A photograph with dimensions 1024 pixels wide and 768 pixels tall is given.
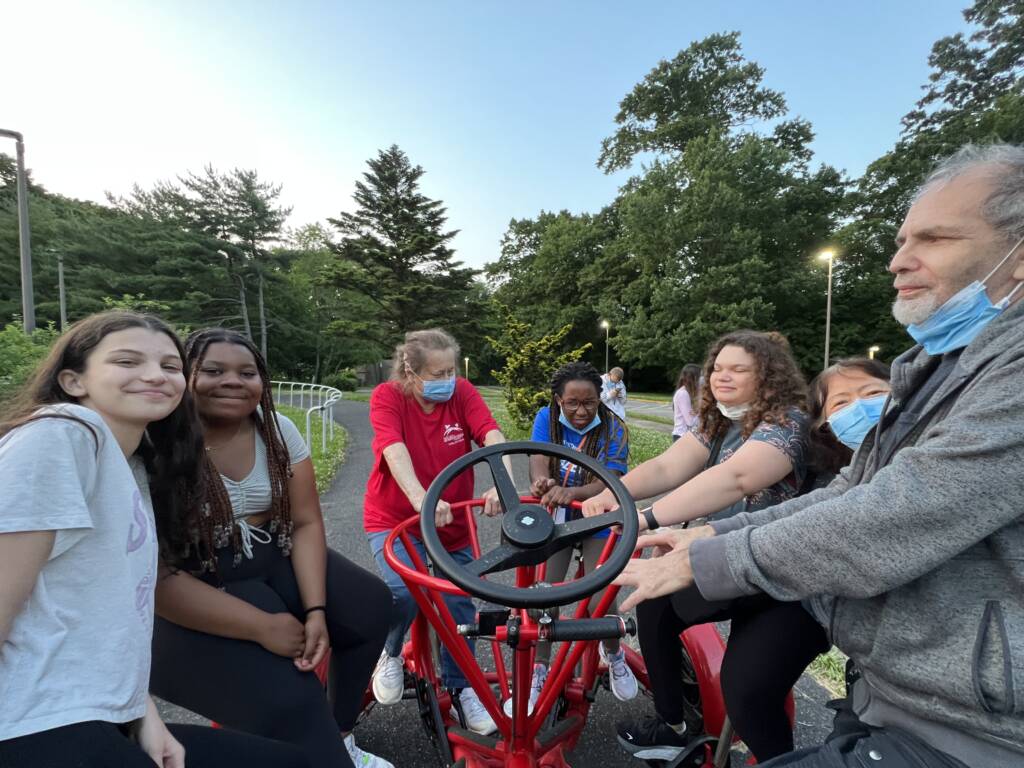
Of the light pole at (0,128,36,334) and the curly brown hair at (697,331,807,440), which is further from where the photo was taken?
the light pole at (0,128,36,334)

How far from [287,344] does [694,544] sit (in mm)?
40593

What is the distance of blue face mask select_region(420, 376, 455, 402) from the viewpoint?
262cm

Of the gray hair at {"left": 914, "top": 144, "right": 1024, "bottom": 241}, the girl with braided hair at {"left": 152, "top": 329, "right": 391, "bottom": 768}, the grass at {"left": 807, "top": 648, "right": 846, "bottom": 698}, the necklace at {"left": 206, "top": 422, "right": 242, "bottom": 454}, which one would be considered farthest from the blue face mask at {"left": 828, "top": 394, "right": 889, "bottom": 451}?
the necklace at {"left": 206, "top": 422, "right": 242, "bottom": 454}

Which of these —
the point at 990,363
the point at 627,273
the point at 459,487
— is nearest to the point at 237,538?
the point at 459,487

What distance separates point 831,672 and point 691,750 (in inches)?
57.2

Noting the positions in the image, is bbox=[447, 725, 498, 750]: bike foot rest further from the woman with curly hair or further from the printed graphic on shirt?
the printed graphic on shirt

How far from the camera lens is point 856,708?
131 cm

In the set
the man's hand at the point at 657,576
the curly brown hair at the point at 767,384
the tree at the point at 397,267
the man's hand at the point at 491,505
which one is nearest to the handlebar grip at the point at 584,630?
the man's hand at the point at 657,576

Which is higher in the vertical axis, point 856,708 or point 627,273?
point 627,273

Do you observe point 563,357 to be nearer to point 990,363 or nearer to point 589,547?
point 589,547

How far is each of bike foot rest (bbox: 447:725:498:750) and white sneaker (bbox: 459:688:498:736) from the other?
12cm

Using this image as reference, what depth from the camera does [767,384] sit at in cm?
211

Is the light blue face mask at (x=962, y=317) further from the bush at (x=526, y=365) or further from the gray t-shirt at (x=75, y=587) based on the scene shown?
the bush at (x=526, y=365)

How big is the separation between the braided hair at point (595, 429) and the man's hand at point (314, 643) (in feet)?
4.84
